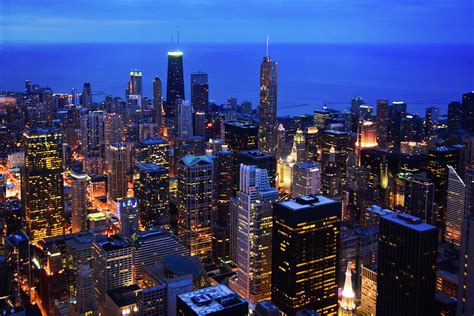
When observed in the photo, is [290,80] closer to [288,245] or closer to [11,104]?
[11,104]

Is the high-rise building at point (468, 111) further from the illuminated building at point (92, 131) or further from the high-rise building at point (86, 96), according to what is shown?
the high-rise building at point (86, 96)

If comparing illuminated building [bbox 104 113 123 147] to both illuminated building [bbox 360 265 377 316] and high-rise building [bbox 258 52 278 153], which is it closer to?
high-rise building [bbox 258 52 278 153]

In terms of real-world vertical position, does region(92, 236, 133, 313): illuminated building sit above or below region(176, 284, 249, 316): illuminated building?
below

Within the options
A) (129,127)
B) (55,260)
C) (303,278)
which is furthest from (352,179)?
(129,127)

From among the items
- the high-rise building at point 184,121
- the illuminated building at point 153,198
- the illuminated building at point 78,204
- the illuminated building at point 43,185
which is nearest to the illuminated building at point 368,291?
the illuminated building at point 153,198

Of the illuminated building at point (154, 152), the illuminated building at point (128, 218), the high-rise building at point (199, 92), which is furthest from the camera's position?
the high-rise building at point (199, 92)

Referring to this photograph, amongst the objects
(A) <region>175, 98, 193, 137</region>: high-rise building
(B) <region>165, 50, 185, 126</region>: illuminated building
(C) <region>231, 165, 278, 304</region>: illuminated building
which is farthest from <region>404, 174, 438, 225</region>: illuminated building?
(B) <region>165, 50, 185, 126</region>: illuminated building

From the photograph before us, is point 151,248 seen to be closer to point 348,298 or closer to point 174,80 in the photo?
point 348,298
